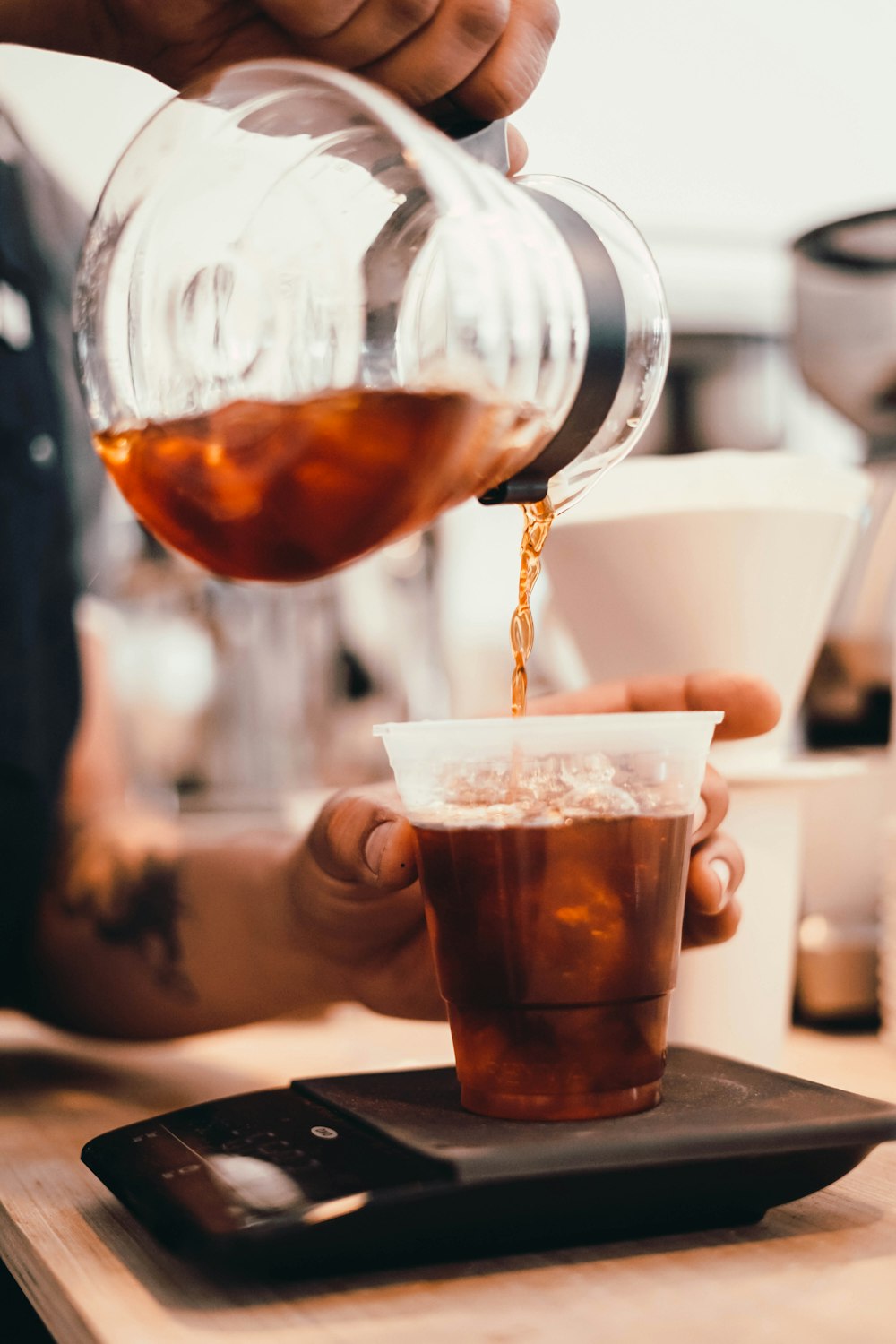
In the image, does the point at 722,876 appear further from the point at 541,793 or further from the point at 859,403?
the point at 859,403

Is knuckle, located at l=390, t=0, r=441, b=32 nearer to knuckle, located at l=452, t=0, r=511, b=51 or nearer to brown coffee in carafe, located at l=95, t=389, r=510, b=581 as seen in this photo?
knuckle, located at l=452, t=0, r=511, b=51

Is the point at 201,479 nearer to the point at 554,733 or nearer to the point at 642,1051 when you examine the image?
the point at 554,733

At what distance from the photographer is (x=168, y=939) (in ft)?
3.70

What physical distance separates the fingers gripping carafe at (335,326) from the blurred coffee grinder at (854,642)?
0.54 meters

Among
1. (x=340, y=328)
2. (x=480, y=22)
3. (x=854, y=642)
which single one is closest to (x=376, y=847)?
(x=340, y=328)

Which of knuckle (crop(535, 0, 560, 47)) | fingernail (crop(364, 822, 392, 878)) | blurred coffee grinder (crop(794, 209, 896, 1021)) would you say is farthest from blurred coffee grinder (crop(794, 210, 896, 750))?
fingernail (crop(364, 822, 392, 878))

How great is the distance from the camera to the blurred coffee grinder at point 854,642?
1.08 meters

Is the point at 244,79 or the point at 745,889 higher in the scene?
the point at 244,79

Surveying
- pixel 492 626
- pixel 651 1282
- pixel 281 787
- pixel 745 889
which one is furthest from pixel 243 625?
pixel 651 1282

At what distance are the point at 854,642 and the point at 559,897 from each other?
0.71 meters

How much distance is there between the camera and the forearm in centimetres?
105

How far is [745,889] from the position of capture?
883 millimetres

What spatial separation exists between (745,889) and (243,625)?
132 centimetres

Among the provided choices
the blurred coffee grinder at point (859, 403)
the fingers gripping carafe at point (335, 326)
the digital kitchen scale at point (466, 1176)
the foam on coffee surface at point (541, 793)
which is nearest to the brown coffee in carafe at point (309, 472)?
→ the fingers gripping carafe at point (335, 326)
